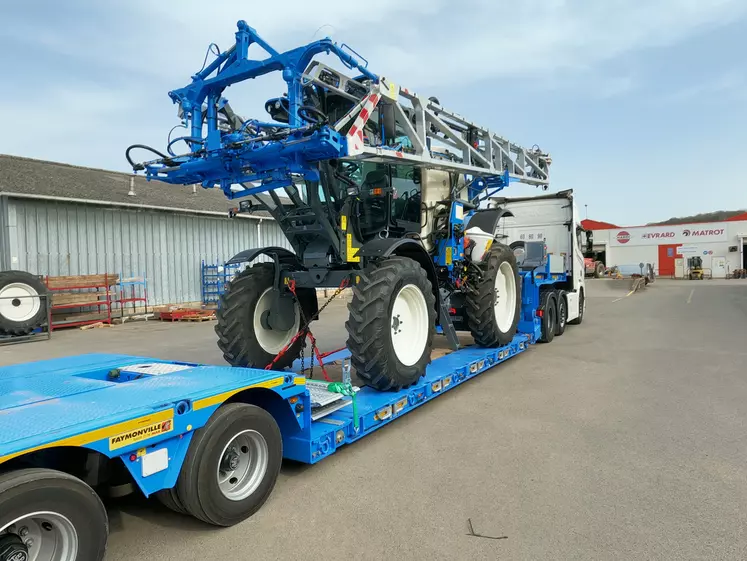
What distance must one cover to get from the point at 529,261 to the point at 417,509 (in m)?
8.93

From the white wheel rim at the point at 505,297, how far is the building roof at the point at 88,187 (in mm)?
13749

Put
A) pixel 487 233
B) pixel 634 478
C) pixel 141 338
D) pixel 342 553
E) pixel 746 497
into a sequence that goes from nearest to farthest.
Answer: pixel 342 553 < pixel 746 497 < pixel 634 478 < pixel 487 233 < pixel 141 338

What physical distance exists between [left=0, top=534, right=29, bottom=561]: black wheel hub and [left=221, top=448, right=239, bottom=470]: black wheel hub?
1.27m

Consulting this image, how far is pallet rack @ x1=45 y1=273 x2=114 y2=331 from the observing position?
590 inches

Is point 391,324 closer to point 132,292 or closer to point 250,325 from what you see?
point 250,325

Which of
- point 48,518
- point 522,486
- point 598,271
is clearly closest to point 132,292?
point 522,486

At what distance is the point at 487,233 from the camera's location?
8.13m

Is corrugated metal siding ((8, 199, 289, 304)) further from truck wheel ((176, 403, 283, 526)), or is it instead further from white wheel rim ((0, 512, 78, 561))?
white wheel rim ((0, 512, 78, 561))

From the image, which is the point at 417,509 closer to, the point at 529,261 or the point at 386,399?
the point at 386,399

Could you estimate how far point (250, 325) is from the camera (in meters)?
6.25

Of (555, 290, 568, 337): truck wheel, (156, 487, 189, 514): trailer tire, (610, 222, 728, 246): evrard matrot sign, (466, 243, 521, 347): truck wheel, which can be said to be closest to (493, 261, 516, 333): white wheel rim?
(466, 243, 521, 347): truck wheel

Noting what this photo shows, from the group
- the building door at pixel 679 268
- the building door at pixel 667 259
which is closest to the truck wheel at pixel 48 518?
the building door at pixel 679 268

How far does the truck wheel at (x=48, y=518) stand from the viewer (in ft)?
7.36

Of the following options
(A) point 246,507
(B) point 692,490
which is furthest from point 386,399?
(B) point 692,490
